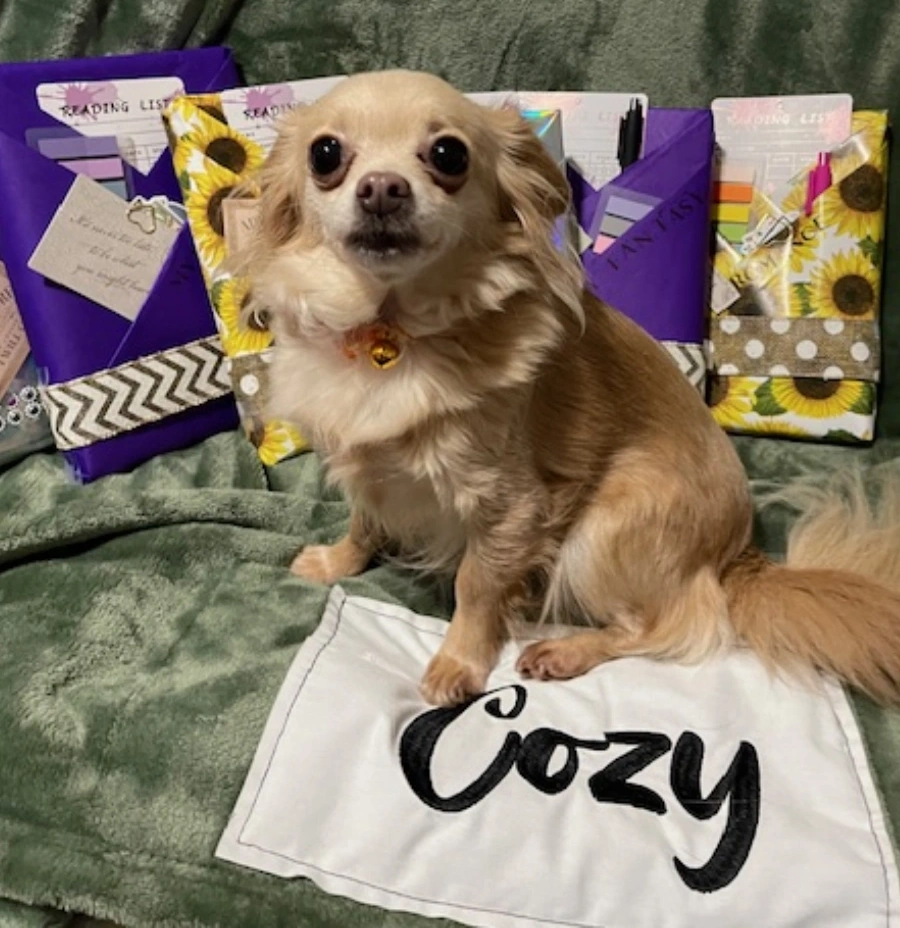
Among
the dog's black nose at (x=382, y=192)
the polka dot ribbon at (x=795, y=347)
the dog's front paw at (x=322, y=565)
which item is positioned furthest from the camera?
the polka dot ribbon at (x=795, y=347)

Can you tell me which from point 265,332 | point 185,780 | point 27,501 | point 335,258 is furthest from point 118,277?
point 185,780

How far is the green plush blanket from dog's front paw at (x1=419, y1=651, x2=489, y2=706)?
0.15 metres

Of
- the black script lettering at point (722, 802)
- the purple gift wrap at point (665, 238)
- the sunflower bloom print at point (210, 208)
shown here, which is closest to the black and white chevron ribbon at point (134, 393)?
the sunflower bloom print at point (210, 208)

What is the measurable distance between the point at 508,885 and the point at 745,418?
1010mm

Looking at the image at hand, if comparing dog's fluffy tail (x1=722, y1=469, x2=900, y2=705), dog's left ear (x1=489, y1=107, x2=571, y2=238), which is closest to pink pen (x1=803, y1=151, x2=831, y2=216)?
dog's fluffy tail (x1=722, y1=469, x2=900, y2=705)

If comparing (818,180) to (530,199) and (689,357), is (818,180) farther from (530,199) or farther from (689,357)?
(530,199)

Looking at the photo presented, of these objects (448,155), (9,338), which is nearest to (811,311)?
(448,155)

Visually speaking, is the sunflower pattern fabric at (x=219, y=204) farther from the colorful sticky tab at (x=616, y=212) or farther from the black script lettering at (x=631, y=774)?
the black script lettering at (x=631, y=774)

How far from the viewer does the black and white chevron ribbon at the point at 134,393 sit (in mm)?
1491

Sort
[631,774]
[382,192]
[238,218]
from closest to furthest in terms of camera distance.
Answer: [382,192], [631,774], [238,218]

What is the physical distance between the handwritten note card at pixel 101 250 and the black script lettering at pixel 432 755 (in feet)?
2.88

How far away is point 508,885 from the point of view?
88 cm

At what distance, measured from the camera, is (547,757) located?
1017mm

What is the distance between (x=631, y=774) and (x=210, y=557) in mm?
657
